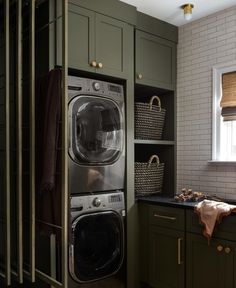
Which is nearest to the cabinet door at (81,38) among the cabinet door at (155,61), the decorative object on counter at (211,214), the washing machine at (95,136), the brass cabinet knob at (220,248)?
the washing machine at (95,136)

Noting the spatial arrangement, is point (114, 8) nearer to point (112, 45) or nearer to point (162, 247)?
point (112, 45)

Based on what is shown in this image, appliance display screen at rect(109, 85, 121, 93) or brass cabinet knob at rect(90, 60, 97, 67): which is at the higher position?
brass cabinet knob at rect(90, 60, 97, 67)

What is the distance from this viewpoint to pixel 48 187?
206cm

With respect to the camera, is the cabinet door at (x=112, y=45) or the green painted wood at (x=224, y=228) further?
the cabinet door at (x=112, y=45)

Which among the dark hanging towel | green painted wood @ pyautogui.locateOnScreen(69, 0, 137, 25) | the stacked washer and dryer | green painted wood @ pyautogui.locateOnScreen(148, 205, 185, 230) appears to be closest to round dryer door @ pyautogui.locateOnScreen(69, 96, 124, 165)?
the stacked washer and dryer

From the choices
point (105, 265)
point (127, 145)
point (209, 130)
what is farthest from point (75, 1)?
point (105, 265)

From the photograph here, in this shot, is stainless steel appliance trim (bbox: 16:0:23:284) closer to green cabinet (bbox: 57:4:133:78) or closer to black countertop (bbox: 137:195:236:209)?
green cabinet (bbox: 57:4:133:78)

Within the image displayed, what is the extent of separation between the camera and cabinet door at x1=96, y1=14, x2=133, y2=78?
8.46 feet

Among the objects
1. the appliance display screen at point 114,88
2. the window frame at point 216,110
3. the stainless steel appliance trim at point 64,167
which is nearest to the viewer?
the stainless steel appliance trim at point 64,167

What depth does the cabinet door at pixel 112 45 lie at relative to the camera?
2580mm

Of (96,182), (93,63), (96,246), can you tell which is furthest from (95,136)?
(96,246)

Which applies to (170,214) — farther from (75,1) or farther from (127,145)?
(75,1)

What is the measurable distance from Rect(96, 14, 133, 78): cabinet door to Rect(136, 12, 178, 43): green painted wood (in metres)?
0.20

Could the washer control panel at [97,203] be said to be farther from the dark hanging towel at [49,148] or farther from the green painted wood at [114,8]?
the green painted wood at [114,8]
